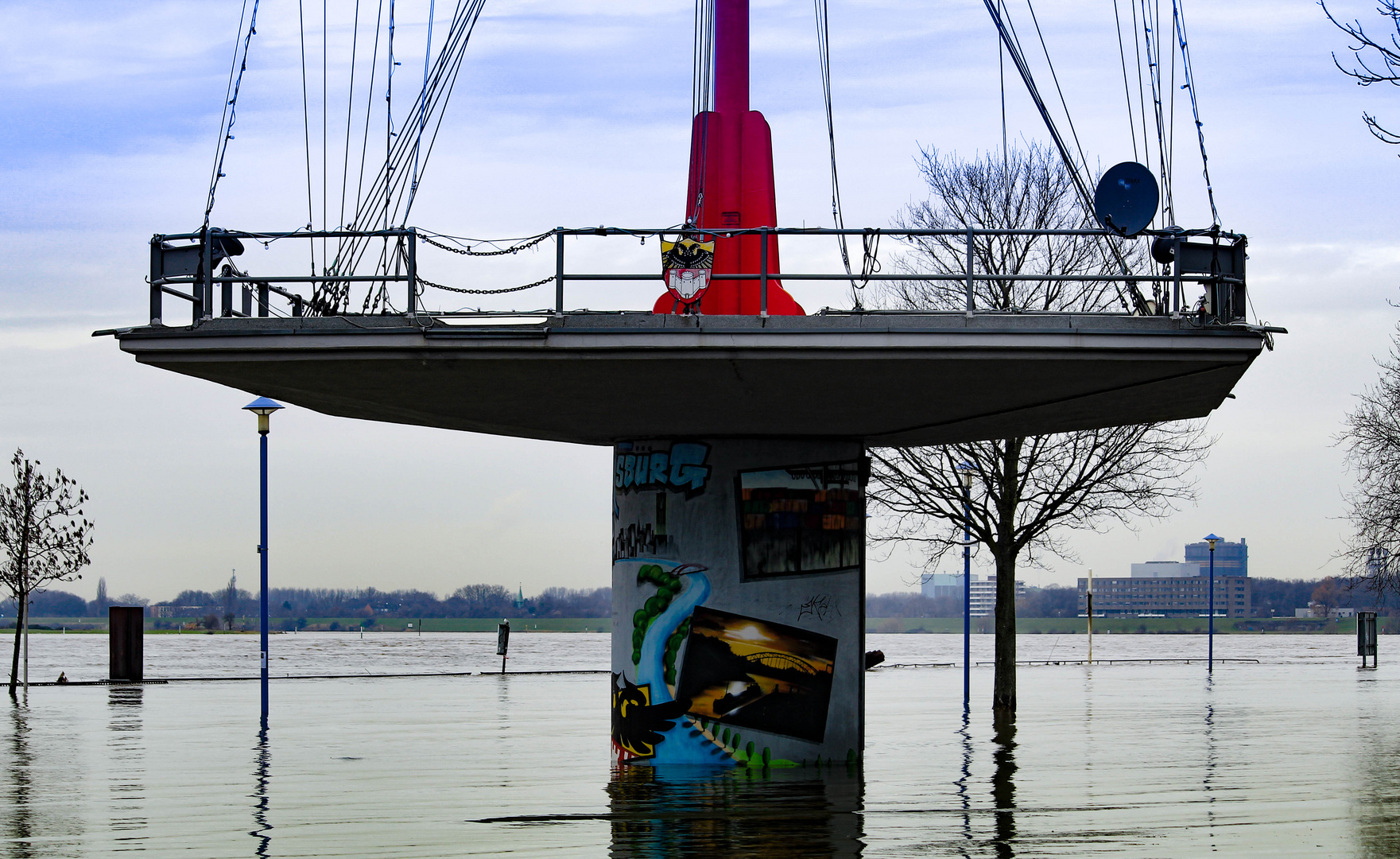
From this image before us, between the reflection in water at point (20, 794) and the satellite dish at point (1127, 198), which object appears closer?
the reflection in water at point (20, 794)

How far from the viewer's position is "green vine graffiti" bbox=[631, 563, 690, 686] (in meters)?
16.0

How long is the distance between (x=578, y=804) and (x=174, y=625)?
171702 millimetres

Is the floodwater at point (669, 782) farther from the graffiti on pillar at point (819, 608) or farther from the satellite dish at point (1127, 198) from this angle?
the satellite dish at point (1127, 198)

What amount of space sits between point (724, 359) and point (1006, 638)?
49.8ft

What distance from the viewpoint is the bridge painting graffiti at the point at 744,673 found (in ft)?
52.3

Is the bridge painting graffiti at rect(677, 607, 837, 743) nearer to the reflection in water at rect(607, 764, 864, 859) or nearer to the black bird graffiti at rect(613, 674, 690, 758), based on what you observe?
the black bird graffiti at rect(613, 674, 690, 758)

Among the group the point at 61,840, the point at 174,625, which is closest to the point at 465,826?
the point at 61,840

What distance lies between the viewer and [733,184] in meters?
15.6

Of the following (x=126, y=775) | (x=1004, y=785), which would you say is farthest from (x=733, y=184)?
(x=126, y=775)

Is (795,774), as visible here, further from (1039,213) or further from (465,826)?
(1039,213)

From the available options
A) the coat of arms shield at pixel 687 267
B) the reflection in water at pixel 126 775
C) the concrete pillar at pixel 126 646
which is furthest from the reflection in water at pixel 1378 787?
the concrete pillar at pixel 126 646

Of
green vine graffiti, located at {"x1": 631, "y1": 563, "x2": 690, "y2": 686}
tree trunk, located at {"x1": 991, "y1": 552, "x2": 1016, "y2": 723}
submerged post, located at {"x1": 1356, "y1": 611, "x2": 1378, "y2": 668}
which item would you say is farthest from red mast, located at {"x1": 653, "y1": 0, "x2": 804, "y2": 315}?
submerged post, located at {"x1": 1356, "y1": 611, "x2": 1378, "y2": 668}

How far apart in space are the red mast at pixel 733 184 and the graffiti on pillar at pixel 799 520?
2200 millimetres

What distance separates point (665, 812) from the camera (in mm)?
13250
